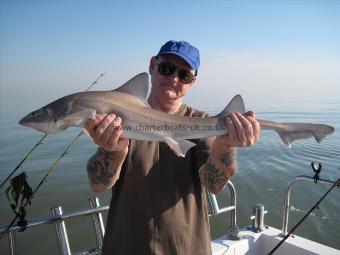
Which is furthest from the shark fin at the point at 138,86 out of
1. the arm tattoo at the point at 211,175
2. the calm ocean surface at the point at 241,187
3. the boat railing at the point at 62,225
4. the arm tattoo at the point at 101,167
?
the calm ocean surface at the point at 241,187

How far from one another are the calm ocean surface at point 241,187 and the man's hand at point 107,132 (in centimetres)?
304

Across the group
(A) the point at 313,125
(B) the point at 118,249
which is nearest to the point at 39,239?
(B) the point at 118,249

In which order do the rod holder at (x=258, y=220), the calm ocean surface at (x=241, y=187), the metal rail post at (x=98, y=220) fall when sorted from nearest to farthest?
the metal rail post at (x=98, y=220)
the rod holder at (x=258, y=220)
the calm ocean surface at (x=241, y=187)

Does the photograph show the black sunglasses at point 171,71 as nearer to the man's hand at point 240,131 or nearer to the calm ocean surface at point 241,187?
the man's hand at point 240,131

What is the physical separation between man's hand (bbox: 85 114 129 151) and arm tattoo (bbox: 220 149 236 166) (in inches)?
34.3

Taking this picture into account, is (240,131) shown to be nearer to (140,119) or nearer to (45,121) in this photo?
(140,119)

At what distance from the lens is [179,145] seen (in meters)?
2.70

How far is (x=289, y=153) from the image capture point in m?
15.2

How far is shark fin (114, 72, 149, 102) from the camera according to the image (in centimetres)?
278

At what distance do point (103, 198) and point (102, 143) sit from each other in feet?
24.3

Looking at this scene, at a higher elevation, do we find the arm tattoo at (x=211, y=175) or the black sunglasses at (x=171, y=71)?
the black sunglasses at (x=171, y=71)

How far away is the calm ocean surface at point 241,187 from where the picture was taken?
801 centimetres

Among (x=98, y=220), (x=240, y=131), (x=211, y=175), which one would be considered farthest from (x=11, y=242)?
(x=240, y=131)

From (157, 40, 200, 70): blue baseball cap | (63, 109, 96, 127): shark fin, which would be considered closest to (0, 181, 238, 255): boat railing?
(63, 109, 96, 127): shark fin
